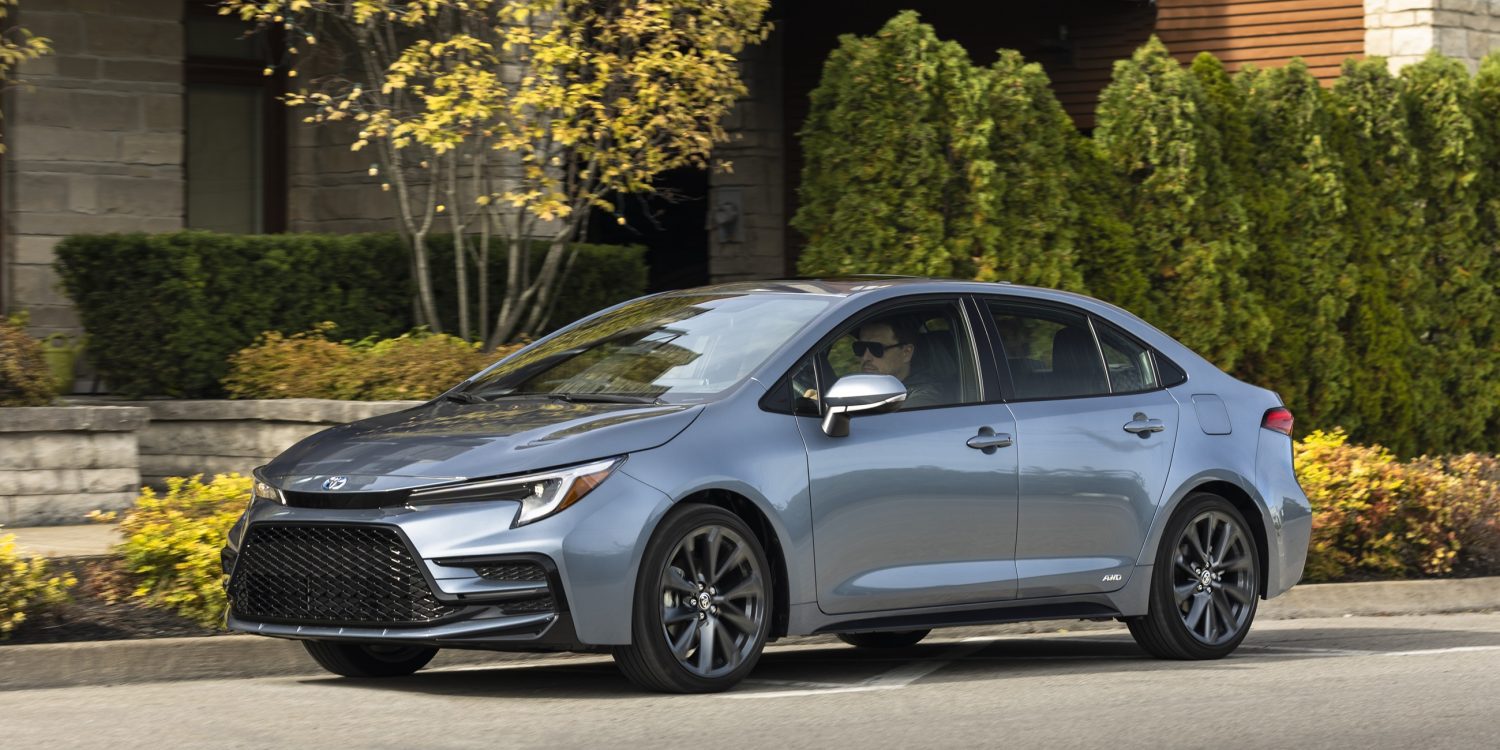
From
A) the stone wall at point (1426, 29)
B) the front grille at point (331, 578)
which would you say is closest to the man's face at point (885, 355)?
the front grille at point (331, 578)

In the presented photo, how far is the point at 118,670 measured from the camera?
28.5 feet

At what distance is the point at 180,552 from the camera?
9.59 meters

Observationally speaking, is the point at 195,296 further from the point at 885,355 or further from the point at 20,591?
the point at 885,355

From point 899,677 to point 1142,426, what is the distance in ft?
5.11

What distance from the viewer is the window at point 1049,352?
359 inches

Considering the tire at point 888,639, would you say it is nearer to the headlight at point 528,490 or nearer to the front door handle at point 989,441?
the front door handle at point 989,441

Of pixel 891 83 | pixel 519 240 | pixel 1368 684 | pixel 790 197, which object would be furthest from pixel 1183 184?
pixel 1368 684

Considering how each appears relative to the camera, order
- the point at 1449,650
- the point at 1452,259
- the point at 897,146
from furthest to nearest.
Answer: the point at 1452,259 → the point at 897,146 → the point at 1449,650

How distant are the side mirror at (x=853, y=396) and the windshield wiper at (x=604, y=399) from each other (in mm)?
664

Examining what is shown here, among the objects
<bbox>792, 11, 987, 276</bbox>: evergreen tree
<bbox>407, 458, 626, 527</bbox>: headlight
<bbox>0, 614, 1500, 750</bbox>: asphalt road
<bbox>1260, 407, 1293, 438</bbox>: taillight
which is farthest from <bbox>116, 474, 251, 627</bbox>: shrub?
<bbox>792, 11, 987, 276</bbox>: evergreen tree

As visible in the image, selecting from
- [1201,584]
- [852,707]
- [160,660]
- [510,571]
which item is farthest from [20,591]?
[1201,584]

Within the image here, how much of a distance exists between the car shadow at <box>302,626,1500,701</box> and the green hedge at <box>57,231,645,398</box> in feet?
18.4

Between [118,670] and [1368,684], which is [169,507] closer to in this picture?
[118,670]

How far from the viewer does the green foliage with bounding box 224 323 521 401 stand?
13586 mm
